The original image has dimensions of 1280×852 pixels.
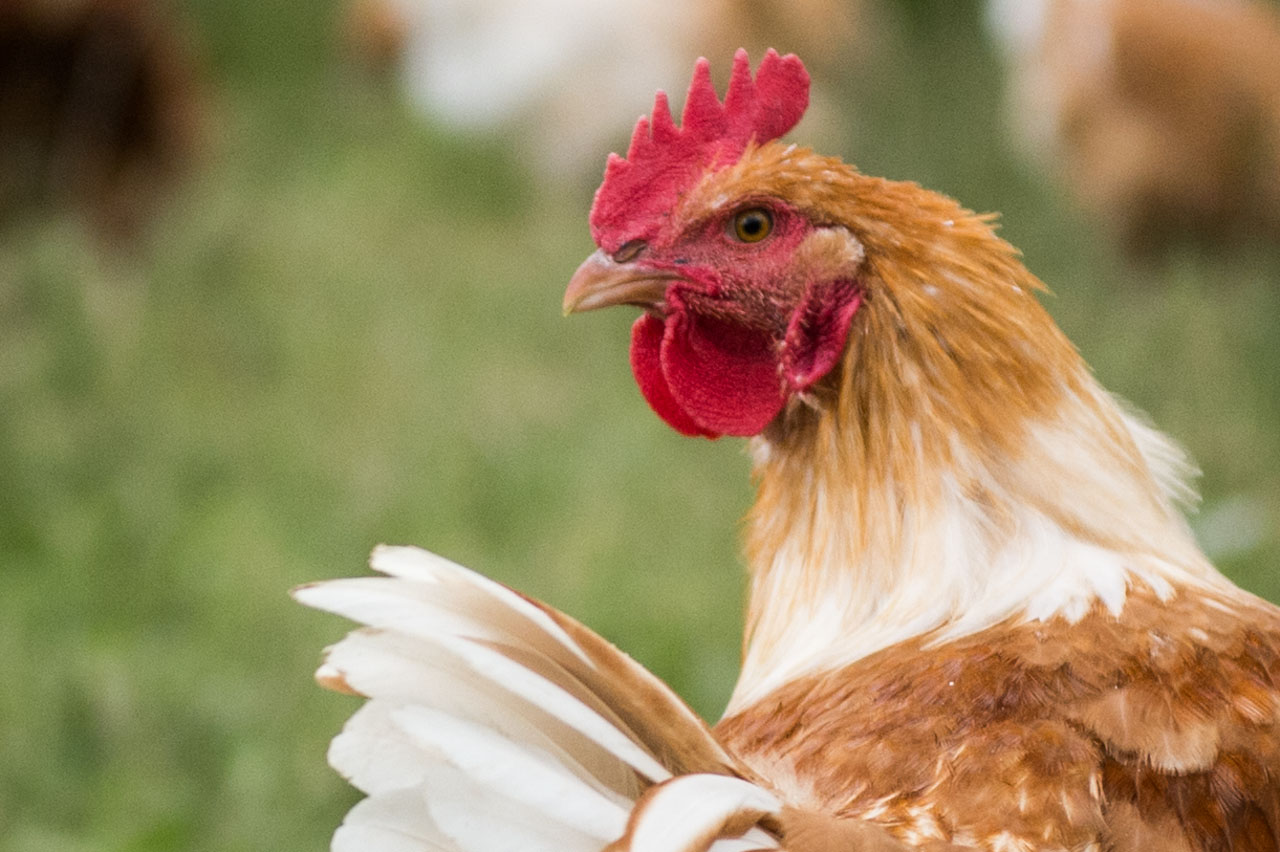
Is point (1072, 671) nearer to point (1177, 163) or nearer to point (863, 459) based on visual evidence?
point (863, 459)

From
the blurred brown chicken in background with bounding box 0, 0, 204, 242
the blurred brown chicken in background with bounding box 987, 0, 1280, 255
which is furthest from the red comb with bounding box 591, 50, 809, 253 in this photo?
the blurred brown chicken in background with bounding box 0, 0, 204, 242

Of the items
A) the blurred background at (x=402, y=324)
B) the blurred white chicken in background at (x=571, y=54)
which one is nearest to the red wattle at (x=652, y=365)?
the blurred background at (x=402, y=324)

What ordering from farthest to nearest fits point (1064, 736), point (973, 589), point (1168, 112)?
point (1168, 112) → point (973, 589) → point (1064, 736)

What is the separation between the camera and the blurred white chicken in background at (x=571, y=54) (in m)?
7.21

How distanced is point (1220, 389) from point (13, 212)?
4.73m

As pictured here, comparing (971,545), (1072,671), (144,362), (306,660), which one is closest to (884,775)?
(1072,671)

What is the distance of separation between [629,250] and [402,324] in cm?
439

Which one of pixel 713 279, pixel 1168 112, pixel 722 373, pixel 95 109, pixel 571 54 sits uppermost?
pixel 571 54

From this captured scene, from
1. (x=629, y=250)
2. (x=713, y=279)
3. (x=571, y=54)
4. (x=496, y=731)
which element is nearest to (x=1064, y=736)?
(x=496, y=731)

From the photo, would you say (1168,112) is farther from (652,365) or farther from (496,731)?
(496,731)

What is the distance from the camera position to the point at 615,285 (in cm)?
190

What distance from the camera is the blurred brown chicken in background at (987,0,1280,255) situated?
230 inches

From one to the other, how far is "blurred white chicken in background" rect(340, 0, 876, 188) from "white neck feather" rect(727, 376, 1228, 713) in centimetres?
550

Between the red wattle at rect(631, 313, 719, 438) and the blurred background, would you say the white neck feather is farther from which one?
the blurred background
